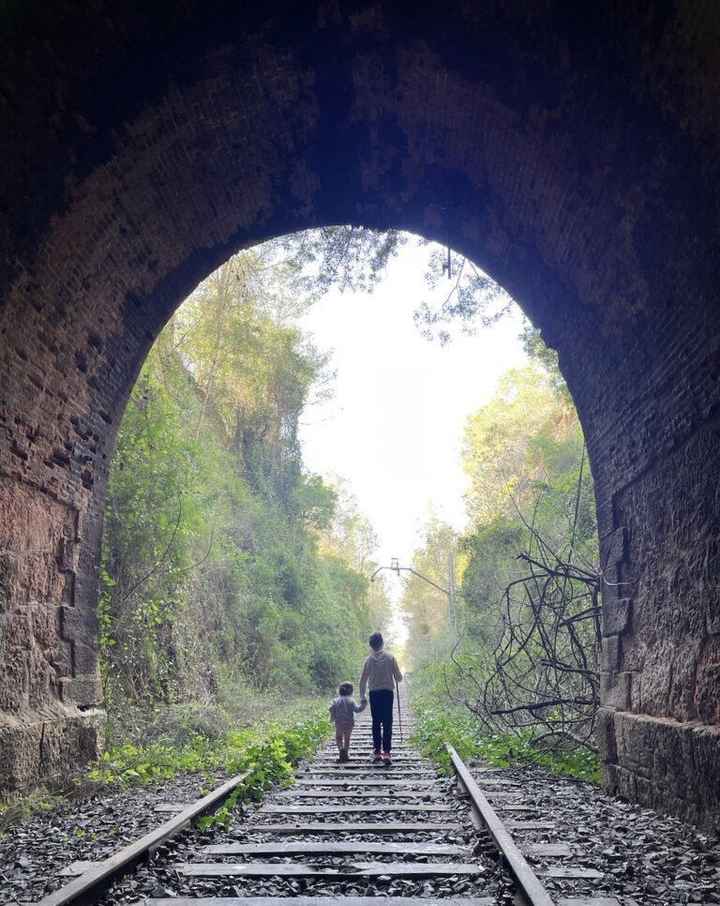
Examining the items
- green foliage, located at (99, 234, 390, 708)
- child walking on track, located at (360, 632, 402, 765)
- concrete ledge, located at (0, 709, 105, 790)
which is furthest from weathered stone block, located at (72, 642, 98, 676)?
child walking on track, located at (360, 632, 402, 765)

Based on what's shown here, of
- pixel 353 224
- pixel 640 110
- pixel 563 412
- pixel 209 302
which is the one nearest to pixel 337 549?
pixel 563 412

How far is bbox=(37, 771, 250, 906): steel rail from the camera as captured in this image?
344 cm

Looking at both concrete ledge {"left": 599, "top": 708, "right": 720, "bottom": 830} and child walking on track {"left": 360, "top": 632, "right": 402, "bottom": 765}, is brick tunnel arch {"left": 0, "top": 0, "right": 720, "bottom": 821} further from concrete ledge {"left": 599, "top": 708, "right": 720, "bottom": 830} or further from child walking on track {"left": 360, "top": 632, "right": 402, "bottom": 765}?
child walking on track {"left": 360, "top": 632, "right": 402, "bottom": 765}

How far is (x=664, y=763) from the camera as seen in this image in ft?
18.3

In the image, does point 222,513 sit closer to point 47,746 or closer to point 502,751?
point 502,751

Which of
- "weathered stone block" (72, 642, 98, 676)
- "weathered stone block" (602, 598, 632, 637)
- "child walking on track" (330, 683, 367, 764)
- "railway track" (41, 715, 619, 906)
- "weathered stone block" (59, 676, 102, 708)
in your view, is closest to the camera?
"railway track" (41, 715, 619, 906)

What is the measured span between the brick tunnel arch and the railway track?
1350mm

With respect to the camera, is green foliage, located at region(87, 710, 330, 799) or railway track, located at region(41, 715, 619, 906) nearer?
railway track, located at region(41, 715, 619, 906)

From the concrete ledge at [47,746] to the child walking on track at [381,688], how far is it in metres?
3.16

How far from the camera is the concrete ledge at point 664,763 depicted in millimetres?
4828

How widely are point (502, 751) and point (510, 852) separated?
516 centimetres

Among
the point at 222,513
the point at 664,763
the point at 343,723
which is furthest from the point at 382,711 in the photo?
the point at 222,513

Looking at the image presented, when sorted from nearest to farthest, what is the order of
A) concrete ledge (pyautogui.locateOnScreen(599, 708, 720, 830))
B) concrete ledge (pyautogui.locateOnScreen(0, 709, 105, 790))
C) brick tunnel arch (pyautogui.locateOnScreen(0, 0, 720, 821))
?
concrete ledge (pyautogui.locateOnScreen(599, 708, 720, 830))
brick tunnel arch (pyautogui.locateOnScreen(0, 0, 720, 821))
concrete ledge (pyautogui.locateOnScreen(0, 709, 105, 790))

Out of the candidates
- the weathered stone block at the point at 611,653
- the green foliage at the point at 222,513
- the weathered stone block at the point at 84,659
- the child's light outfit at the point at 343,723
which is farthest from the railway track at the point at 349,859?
the green foliage at the point at 222,513
